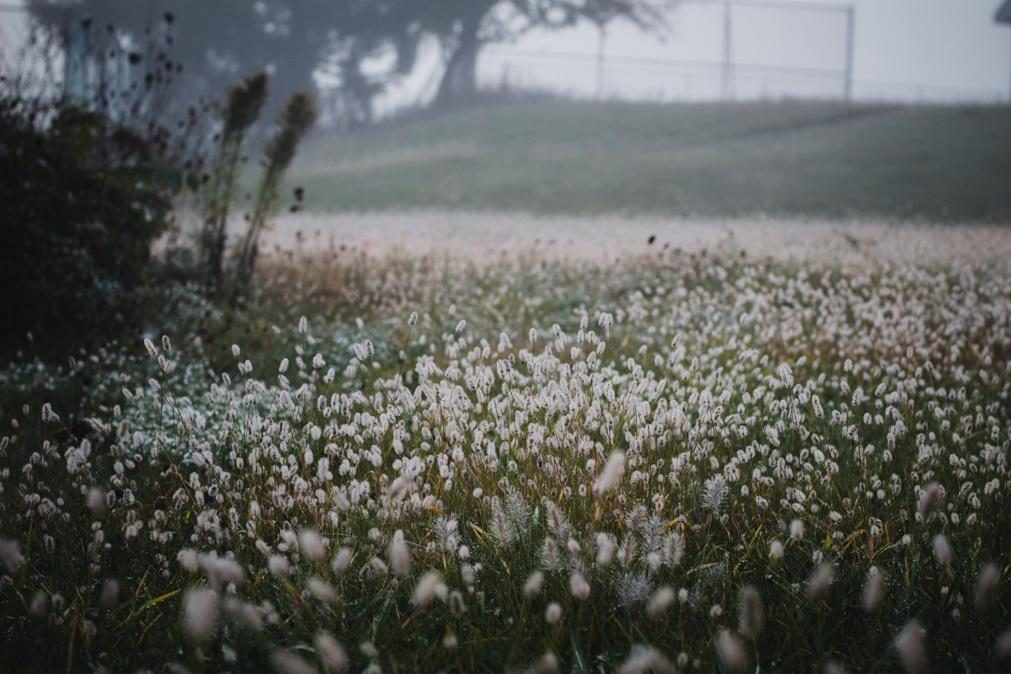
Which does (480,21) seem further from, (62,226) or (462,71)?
(62,226)

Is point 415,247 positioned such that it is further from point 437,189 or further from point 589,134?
point 589,134

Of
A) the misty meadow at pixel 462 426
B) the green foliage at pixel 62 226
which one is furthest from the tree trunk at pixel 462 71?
the green foliage at pixel 62 226

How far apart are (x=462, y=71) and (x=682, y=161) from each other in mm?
15387

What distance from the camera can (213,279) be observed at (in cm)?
775

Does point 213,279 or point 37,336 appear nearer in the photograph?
point 37,336

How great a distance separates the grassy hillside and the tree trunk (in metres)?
2.80

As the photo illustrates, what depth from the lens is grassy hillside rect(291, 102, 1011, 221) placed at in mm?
19297

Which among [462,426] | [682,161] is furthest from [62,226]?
[682,161]

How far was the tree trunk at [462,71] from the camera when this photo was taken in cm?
3450

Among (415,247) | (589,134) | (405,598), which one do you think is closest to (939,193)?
(589,134)

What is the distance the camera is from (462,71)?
35.5 m

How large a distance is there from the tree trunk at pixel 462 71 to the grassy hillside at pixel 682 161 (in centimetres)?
280

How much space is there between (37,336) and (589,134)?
24.3 metres

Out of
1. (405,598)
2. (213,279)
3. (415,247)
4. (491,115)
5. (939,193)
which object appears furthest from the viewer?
(491,115)
